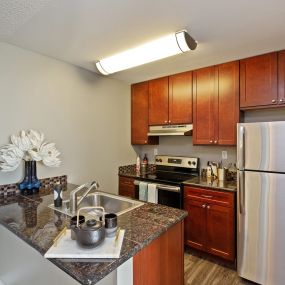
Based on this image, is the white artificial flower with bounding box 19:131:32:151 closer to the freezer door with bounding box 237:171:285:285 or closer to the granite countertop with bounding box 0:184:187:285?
the granite countertop with bounding box 0:184:187:285

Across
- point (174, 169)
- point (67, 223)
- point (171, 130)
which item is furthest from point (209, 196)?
point (67, 223)

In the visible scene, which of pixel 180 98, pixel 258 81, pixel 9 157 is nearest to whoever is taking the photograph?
pixel 9 157

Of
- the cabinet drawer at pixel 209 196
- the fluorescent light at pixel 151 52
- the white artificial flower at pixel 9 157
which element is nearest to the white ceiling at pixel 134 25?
the fluorescent light at pixel 151 52

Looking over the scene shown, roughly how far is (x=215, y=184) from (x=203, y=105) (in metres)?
1.00

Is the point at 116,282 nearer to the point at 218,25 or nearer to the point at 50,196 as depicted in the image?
the point at 50,196

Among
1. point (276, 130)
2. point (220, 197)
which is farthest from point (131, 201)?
point (276, 130)

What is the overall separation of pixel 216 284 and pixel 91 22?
2.62m

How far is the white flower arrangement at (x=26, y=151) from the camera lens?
191 cm

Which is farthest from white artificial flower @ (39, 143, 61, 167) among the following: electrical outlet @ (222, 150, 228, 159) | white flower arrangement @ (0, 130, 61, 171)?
electrical outlet @ (222, 150, 228, 159)

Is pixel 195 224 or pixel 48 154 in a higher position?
pixel 48 154

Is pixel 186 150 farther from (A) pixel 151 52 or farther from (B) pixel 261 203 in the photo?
(A) pixel 151 52

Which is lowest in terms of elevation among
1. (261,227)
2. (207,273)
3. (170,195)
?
(207,273)

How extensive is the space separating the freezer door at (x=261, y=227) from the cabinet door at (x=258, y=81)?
2.75 ft

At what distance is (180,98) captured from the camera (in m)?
2.91
